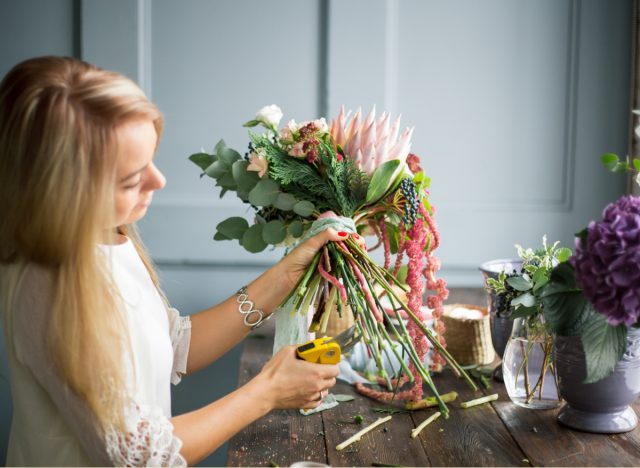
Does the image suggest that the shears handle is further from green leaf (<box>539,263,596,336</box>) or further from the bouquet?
green leaf (<box>539,263,596,336</box>)

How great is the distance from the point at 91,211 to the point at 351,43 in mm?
1562

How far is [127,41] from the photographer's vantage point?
7.86 feet

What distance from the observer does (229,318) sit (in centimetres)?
145

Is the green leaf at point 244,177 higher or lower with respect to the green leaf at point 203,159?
lower

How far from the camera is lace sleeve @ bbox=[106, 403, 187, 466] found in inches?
40.1

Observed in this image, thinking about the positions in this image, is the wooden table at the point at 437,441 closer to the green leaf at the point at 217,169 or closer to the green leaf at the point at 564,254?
the green leaf at the point at 564,254

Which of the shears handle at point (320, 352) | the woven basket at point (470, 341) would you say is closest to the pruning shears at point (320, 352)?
the shears handle at point (320, 352)

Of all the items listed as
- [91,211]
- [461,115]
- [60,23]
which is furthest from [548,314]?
[60,23]

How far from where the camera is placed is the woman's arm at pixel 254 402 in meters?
1.12

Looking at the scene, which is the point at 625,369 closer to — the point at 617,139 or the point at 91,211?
the point at 91,211

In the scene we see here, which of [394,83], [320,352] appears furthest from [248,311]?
[394,83]

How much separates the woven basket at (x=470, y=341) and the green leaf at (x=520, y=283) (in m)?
0.35

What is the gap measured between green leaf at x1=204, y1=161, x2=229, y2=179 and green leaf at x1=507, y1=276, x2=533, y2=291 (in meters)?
0.57

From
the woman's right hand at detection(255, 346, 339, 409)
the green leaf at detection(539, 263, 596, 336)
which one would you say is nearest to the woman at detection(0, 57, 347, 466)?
the woman's right hand at detection(255, 346, 339, 409)
